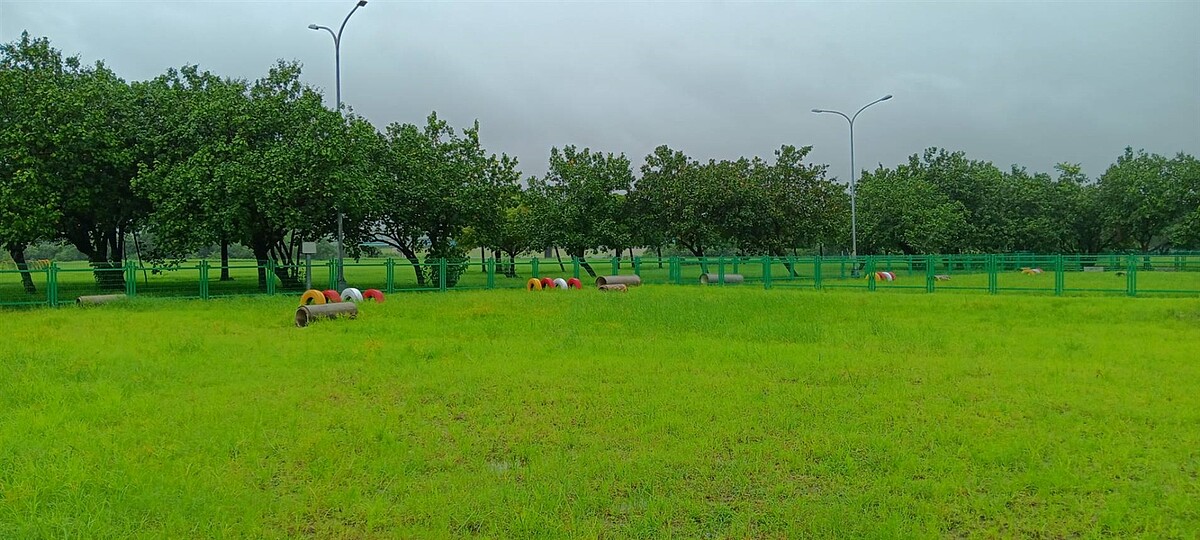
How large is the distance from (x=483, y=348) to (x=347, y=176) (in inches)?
528

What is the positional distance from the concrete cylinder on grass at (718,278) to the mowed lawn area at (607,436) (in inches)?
658

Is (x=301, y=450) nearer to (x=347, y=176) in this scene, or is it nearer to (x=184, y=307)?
(x=184, y=307)

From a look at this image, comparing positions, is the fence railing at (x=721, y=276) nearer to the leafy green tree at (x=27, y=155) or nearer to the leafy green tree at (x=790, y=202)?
the leafy green tree at (x=27, y=155)

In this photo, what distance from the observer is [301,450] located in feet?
19.5

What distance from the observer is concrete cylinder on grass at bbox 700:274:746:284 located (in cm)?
2931

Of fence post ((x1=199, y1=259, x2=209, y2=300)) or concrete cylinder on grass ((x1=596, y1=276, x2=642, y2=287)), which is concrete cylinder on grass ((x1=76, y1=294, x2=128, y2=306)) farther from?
concrete cylinder on grass ((x1=596, y1=276, x2=642, y2=287))

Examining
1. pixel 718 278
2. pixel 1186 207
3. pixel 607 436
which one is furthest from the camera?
pixel 1186 207

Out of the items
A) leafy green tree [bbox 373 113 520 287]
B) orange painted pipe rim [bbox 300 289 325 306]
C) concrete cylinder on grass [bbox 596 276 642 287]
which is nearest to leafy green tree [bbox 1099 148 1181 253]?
concrete cylinder on grass [bbox 596 276 642 287]

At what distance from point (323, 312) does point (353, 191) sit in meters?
8.58

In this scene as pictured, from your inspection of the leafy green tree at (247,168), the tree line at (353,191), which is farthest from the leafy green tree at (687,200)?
the leafy green tree at (247,168)

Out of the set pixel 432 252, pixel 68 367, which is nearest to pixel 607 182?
pixel 432 252

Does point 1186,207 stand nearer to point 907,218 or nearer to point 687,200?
point 907,218

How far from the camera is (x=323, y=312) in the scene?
15.4 m

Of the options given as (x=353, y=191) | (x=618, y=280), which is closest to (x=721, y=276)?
(x=618, y=280)
